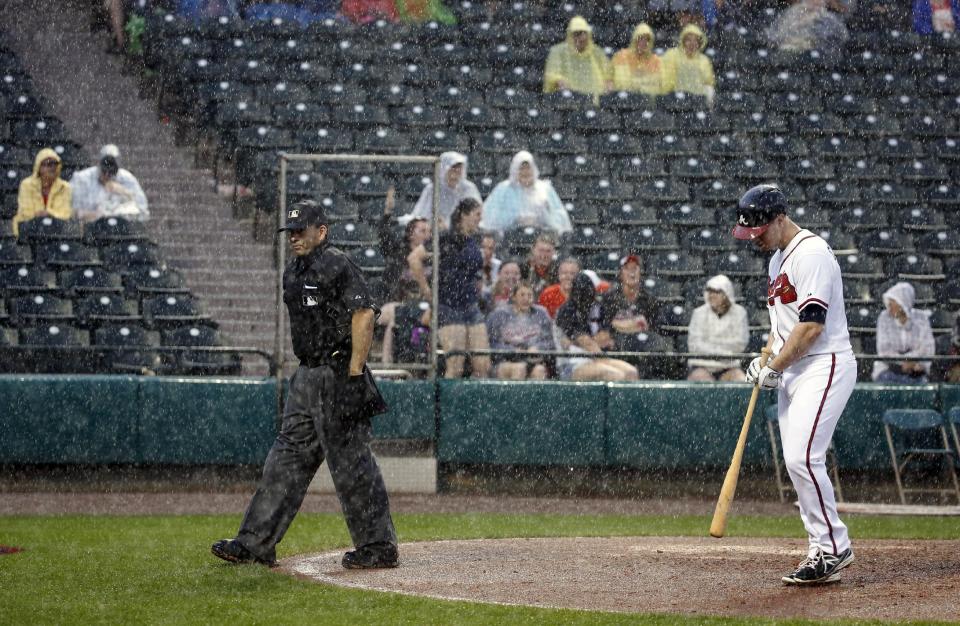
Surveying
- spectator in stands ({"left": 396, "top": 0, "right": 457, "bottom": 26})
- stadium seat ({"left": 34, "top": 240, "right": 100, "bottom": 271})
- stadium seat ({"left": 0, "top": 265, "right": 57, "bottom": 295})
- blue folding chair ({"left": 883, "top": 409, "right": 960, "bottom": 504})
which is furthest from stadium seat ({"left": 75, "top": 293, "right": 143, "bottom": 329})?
spectator in stands ({"left": 396, "top": 0, "right": 457, "bottom": 26})

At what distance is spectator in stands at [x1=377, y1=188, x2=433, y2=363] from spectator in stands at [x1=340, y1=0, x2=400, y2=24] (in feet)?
23.2

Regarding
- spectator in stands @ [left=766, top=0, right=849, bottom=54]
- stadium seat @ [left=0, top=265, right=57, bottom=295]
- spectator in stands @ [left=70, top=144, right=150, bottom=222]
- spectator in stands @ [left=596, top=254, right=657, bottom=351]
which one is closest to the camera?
spectator in stands @ [left=596, top=254, right=657, bottom=351]

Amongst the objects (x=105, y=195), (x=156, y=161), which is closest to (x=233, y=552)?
(x=105, y=195)

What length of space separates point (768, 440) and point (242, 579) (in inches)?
251

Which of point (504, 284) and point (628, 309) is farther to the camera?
point (628, 309)

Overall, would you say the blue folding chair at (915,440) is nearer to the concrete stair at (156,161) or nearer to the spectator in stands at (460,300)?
the spectator in stands at (460,300)

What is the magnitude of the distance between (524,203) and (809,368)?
7882 mm

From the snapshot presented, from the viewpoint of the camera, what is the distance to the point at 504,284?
1271 centimetres

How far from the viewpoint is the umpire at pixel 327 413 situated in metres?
7.30

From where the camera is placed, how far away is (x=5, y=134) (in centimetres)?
1605

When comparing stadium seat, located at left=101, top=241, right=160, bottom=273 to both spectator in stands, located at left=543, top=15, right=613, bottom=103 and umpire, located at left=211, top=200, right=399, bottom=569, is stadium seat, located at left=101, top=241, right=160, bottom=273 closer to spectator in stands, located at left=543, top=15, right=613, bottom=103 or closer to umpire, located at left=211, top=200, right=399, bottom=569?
spectator in stands, located at left=543, top=15, right=613, bottom=103

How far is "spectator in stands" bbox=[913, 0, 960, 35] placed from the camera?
19.7 metres

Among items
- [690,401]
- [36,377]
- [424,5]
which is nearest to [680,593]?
[690,401]

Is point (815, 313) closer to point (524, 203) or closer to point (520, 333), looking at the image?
point (520, 333)
